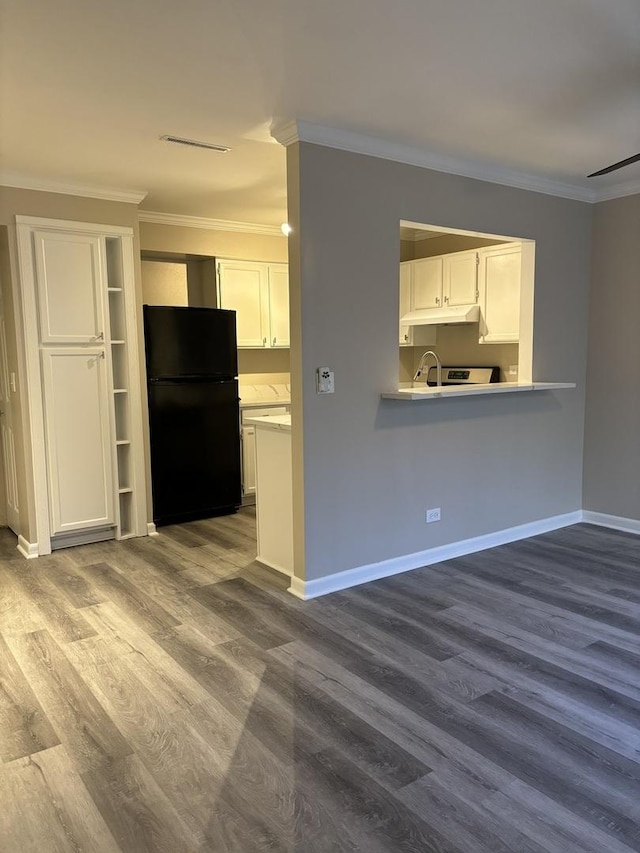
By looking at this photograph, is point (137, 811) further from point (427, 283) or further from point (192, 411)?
point (427, 283)

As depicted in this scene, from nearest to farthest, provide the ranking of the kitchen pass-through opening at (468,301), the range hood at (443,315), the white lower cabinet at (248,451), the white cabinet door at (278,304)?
the kitchen pass-through opening at (468,301), the range hood at (443,315), the white lower cabinet at (248,451), the white cabinet door at (278,304)

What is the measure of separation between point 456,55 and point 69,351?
3154 mm

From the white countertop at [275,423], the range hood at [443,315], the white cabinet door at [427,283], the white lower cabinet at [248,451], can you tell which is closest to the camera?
the white countertop at [275,423]

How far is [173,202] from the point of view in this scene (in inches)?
192

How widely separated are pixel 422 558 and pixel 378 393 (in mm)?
1156

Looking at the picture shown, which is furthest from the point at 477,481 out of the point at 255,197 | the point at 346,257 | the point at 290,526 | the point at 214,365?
the point at 255,197

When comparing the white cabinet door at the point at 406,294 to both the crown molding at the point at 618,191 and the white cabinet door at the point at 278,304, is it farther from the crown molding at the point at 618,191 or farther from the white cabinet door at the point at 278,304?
the crown molding at the point at 618,191

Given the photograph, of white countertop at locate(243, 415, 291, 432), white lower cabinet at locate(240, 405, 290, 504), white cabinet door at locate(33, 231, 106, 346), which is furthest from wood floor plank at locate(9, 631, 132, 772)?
white lower cabinet at locate(240, 405, 290, 504)

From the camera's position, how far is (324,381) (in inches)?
136

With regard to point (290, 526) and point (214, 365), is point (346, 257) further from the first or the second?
point (214, 365)

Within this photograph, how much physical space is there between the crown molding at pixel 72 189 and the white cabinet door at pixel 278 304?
1654mm

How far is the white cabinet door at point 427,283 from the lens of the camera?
217 inches

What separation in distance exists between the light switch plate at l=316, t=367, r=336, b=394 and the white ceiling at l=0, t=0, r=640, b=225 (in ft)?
4.22

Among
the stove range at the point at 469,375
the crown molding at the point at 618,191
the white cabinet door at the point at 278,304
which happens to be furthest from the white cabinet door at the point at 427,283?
the crown molding at the point at 618,191
